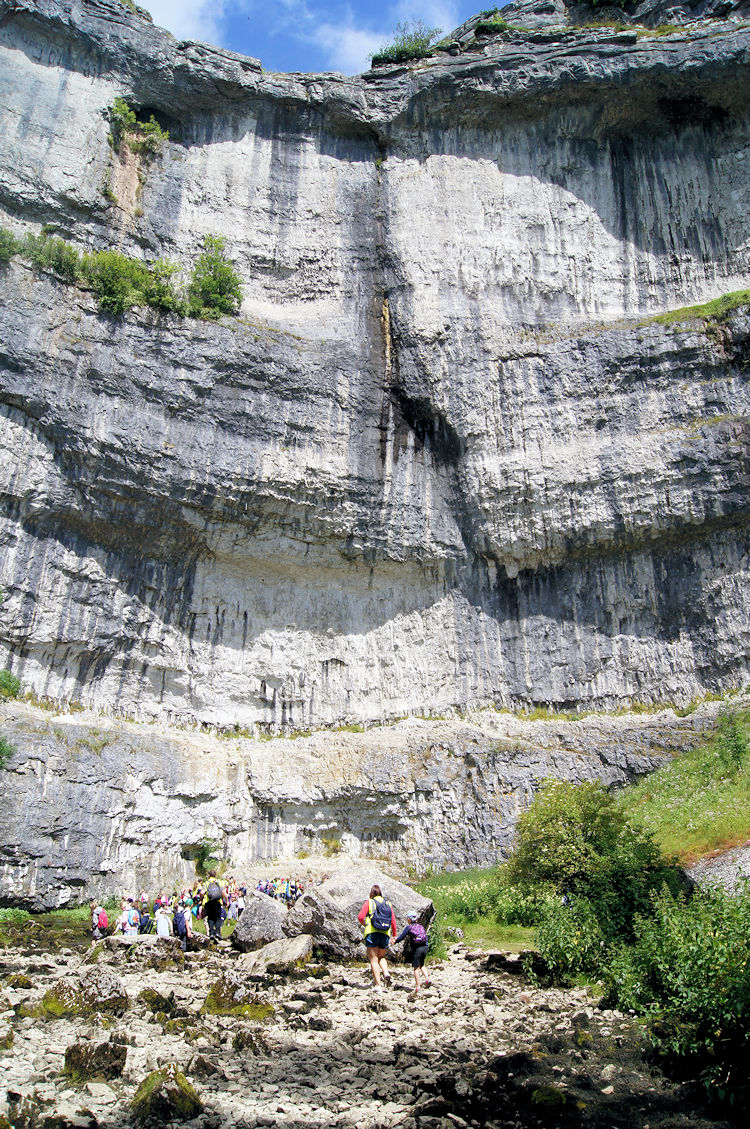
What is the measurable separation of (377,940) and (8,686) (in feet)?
54.0

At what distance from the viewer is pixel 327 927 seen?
14406 millimetres

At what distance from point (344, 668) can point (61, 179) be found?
2048 centimetres

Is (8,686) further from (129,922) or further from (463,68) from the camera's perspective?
(463,68)

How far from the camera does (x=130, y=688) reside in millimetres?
26812

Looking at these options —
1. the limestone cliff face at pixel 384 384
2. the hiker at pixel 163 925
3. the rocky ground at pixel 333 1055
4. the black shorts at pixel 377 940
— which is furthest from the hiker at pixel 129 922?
the limestone cliff face at pixel 384 384

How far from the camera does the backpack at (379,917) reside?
11305mm

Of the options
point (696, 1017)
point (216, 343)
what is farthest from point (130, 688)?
point (696, 1017)

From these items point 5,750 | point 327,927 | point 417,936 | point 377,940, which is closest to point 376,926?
point 377,940

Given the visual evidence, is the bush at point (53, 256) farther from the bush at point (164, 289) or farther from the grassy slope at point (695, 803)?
the grassy slope at point (695, 803)

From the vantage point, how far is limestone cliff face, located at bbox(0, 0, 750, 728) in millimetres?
26219

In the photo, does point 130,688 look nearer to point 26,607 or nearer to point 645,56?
point 26,607

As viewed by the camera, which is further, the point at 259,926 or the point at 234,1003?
the point at 259,926

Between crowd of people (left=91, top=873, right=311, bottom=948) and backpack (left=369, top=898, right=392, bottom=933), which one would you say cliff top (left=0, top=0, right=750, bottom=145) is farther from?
backpack (left=369, top=898, right=392, bottom=933)

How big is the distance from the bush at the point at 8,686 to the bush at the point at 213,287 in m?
14.3
